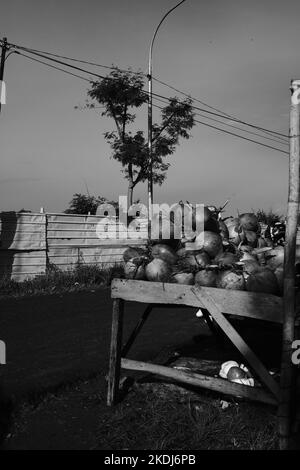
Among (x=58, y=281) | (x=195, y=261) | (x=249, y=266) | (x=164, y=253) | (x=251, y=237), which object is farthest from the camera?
(x=58, y=281)

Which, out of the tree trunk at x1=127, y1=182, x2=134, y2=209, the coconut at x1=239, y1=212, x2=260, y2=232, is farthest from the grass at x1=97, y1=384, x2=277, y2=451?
the tree trunk at x1=127, y1=182, x2=134, y2=209

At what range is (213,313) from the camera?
11.3ft

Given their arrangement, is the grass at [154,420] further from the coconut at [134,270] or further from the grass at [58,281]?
the grass at [58,281]

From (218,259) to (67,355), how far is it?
9.29ft

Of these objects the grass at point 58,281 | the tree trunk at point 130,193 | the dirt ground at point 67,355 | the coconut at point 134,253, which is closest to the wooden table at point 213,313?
the coconut at point 134,253

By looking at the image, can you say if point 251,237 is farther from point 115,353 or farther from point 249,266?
point 115,353

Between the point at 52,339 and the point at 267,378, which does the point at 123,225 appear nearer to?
the point at 52,339

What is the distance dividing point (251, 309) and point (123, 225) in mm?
11365

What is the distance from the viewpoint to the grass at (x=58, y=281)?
1070 centimetres

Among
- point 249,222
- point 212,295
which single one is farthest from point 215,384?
point 249,222

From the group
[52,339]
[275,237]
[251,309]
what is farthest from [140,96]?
[251,309]

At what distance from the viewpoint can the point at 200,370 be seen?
182 inches

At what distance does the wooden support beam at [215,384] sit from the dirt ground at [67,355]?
498 millimetres

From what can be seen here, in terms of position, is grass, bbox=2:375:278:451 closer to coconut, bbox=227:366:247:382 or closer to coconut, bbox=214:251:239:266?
coconut, bbox=227:366:247:382
